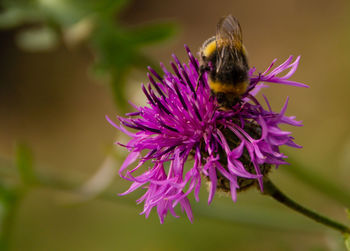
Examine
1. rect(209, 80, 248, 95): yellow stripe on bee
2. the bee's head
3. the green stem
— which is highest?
the bee's head

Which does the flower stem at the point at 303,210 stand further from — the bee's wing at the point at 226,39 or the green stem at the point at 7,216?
the green stem at the point at 7,216

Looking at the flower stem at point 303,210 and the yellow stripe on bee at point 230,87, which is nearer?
the yellow stripe on bee at point 230,87

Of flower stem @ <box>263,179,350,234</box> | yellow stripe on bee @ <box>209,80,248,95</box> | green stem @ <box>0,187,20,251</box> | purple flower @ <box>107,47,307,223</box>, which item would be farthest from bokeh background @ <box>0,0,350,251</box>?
yellow stripe on bee @ <box>209,80,248,95</box>

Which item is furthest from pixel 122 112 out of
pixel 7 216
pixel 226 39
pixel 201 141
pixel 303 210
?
pixel 303 210

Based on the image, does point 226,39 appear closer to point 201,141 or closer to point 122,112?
point 201,141

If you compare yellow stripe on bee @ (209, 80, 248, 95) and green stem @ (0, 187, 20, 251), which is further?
green stem @ (0, 187, 20, 251)

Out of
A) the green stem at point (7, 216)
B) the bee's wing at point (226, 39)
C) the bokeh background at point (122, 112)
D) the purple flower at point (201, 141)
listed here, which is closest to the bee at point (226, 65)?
the bee's wing at point (226, 39)

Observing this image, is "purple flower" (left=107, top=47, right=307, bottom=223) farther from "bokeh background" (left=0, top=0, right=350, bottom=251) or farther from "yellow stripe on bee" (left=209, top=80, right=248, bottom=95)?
"bokeh background" (left=0, top=0, right=350, bottom=251)

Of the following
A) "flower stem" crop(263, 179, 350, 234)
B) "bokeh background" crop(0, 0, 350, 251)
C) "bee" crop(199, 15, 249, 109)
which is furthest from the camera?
"bokeh background" crop(0, 0, 350, 251)
